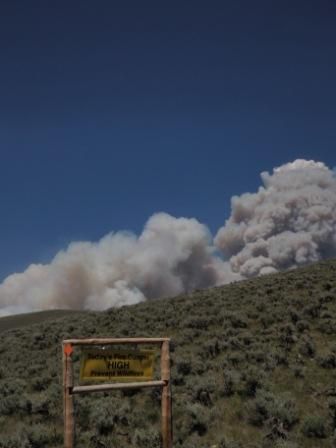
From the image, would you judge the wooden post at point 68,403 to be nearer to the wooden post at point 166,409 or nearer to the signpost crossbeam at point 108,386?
the signpost crossbeam at point 108,386

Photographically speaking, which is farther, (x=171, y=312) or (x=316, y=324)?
(x=171, y=312)

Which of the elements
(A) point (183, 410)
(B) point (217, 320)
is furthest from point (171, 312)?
(A) point (183, 410)

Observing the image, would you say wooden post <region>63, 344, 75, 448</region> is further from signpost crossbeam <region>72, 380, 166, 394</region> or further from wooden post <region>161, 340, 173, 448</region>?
wooden post <region>161, 340, 173, 448</region>

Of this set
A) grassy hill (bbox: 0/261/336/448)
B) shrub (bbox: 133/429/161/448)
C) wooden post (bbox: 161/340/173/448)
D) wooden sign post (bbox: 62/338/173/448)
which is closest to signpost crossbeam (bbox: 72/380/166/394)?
wooden sign post (bbox: 62/338/173/448)

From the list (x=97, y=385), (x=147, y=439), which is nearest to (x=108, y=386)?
(x=97, y=385)

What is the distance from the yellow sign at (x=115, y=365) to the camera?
10.8 meters

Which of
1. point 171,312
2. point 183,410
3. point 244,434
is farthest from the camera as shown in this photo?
point 171,312

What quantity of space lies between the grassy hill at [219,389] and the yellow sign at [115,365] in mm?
3398

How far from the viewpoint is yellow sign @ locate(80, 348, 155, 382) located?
35.4 ft

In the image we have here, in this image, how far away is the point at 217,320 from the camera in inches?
1048

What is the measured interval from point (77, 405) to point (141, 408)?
201 centimetres

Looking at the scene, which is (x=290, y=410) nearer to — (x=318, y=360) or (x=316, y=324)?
(x=318, y=360)

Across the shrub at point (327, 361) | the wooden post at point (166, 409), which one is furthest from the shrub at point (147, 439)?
the shrub at point (327, 361)

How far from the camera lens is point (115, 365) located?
35.9 feet
